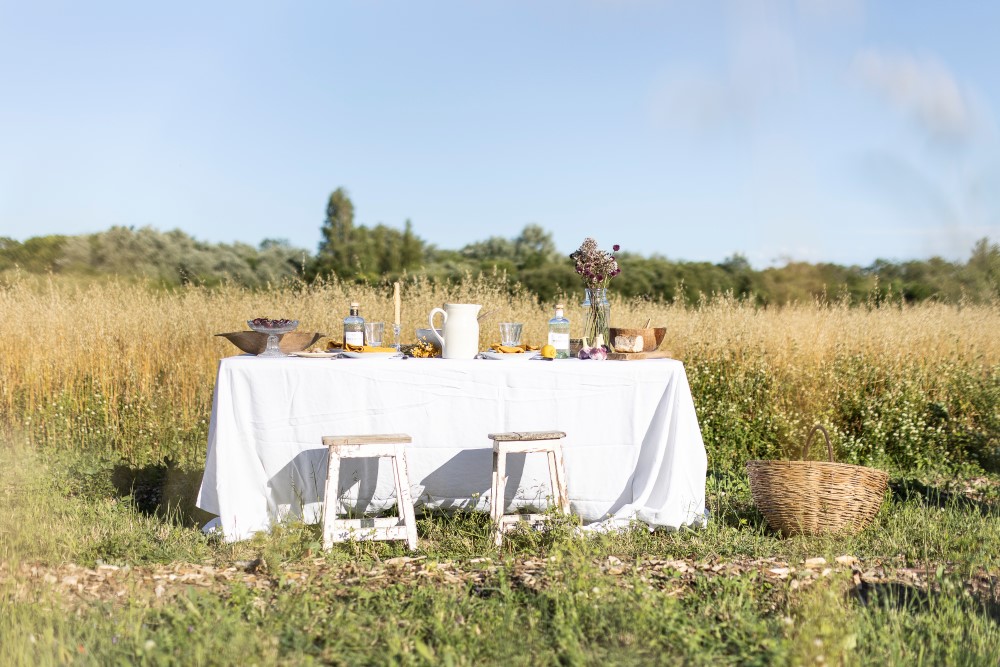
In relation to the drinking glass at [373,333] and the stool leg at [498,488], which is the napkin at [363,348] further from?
the stool leg at [498,488]

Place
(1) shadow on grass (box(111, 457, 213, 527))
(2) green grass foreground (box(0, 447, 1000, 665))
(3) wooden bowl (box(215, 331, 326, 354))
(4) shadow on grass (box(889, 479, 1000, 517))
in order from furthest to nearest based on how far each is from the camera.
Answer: (4) shadow on grass (box(889, 479, 1000, 517)), (1) shadow on grass (box(111, 457, 213, 527)), (3) wooden bowl (box(215, 331, 326, 354)), (2) green grass foreground (box(0, 447, 1000, 665))

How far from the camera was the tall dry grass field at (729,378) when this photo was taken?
578 centimetres

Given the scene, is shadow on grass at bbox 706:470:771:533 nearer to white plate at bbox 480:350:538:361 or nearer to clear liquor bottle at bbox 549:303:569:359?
clear liquor bottle at bbox 549:303:569:359

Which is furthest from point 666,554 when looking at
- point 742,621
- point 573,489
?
point 742,621

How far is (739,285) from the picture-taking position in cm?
1989

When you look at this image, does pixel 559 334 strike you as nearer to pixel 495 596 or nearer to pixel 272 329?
pixel 272 329

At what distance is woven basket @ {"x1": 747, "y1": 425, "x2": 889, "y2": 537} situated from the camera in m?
3.83

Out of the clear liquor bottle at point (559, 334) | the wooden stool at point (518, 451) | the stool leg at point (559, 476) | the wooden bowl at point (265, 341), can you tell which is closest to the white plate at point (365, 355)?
the wooden bowl at point (265, 341)

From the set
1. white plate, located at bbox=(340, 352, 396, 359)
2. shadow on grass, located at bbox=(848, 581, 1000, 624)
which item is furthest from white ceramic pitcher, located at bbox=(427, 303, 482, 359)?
shadow on grass, located at bbox=(848, 581, 1000, 624)

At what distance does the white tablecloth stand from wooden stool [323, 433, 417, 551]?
0.78 ft

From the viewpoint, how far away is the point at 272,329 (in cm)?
388

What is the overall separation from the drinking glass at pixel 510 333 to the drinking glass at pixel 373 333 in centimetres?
58

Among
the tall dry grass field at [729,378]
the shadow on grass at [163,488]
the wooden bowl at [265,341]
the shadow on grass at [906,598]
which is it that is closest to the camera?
the shadow on grass at [906,598]

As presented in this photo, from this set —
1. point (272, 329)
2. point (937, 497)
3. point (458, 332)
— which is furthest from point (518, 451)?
point (937, 497)
